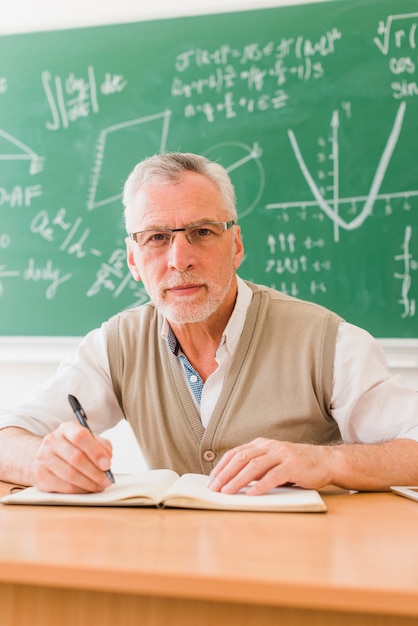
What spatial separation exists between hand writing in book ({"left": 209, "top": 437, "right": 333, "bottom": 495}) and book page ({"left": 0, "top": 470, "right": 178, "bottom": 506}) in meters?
0.10

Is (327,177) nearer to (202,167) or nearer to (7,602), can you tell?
(202,167)

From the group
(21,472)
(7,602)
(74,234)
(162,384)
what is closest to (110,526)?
(7,602)

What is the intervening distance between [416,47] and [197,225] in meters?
1.32

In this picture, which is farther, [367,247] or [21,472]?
[367,247]

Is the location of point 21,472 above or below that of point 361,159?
below

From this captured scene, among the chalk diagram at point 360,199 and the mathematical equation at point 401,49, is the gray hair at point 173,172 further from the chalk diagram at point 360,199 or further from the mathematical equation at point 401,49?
the mathematical equation at point 401,49

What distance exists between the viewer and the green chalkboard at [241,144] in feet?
8.37

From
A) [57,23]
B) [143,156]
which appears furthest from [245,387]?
[57,23]

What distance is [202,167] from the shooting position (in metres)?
1.80

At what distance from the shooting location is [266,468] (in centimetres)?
119

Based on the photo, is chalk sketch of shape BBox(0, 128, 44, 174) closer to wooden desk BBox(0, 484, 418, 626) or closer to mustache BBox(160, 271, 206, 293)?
mustache BBox(160, 271, 206, 293)

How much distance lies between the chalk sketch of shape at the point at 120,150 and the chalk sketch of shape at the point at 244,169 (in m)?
0.25

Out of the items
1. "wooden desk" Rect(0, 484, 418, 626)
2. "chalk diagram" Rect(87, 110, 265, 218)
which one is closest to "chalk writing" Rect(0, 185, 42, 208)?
"chalk diagram" Rect(87, 110, 265, 218)

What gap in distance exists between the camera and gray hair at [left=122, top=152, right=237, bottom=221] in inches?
69.5
